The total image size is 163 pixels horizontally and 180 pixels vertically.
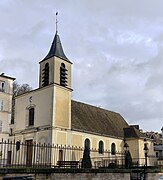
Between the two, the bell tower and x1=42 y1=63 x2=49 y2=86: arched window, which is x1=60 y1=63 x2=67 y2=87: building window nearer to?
the bell tower

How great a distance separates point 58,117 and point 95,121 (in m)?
7.64

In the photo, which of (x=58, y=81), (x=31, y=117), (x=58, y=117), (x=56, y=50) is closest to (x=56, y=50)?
(x=56, y=50)

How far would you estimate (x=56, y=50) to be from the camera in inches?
1257

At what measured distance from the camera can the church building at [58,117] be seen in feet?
95.0

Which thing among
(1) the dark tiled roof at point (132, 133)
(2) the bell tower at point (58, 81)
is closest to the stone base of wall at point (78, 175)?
(2) the bell tower at point (58, 81)

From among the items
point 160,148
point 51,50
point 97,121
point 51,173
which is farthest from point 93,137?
point 160,148

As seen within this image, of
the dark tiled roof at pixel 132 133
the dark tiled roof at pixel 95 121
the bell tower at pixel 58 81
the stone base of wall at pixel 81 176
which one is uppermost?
the bell tower at pixel 58 81

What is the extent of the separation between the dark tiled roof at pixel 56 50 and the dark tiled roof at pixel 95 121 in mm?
6122

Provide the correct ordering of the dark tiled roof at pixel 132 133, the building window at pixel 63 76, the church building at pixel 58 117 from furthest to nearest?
1. the dark tiled roof at pixel 132 133
2. the building window at pixel 63 76
3. the church building at pixel 58 117

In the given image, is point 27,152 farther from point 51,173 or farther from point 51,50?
point 51,173

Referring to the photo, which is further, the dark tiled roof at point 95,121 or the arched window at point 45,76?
the dark tiled roof at point 95,121

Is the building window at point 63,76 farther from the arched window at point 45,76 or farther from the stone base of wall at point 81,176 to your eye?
the stone base of wall at point 81,176

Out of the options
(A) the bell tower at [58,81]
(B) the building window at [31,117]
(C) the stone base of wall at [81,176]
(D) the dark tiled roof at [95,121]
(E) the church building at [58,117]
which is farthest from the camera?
(D) the dark tiled roof at [95,121]

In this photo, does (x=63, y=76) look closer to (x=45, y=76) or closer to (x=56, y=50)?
(x=45, y=76)
